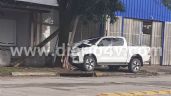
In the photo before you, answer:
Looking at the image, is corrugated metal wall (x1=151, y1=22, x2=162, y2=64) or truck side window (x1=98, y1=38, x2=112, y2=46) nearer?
truck side window (x1=98, y1=38, x2=112, y2=46)

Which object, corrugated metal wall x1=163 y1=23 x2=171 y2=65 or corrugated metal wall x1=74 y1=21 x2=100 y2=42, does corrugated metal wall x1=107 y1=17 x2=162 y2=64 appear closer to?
corrugated metal wall x1=163 y1=23 x2=171 y2=65

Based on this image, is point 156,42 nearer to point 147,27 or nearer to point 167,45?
point 167,45

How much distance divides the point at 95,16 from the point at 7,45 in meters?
5.35

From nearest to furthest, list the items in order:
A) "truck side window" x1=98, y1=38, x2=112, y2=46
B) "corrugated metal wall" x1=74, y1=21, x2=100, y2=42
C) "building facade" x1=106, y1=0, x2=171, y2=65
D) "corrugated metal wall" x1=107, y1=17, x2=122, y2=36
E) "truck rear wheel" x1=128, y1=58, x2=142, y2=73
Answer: "truck side window" x1=98, y1=38, x2=112, y2=46, "truck rear wheel" x1=128, y1=58, x2=142, y2=73, "corrugated metal wall" x1=74, y1=21, x2=100, y2=42, "corrugated metal wall" x1=107, y1=17, x2=122, y2=36, "building facade" x1=106, y1=0, x2=171, y2=65

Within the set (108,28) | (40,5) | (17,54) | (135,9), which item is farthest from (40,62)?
(135,9)

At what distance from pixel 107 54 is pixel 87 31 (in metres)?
5.30

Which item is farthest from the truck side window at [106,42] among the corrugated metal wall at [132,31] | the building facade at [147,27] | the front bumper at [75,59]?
the corrugated metal wall at [132,31]

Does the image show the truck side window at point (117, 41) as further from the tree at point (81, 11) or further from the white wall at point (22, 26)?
the white wall at point (22, 26)

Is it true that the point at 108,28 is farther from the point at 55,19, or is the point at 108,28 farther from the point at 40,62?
the point at 40,62

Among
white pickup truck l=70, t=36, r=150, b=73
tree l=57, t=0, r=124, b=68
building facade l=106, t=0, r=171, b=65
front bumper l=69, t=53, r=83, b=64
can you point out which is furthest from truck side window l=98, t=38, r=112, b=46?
building facade l=106, t=0, r=171, b=65

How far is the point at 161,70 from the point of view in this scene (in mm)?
32906

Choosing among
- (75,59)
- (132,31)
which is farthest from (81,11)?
(132,31)

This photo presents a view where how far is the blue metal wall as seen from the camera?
114 ft

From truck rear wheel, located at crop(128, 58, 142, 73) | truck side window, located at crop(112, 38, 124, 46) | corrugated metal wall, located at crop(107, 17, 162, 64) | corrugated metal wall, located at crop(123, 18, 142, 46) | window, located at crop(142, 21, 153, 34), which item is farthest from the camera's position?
window, located at crop(142, 21, 153, 34)
